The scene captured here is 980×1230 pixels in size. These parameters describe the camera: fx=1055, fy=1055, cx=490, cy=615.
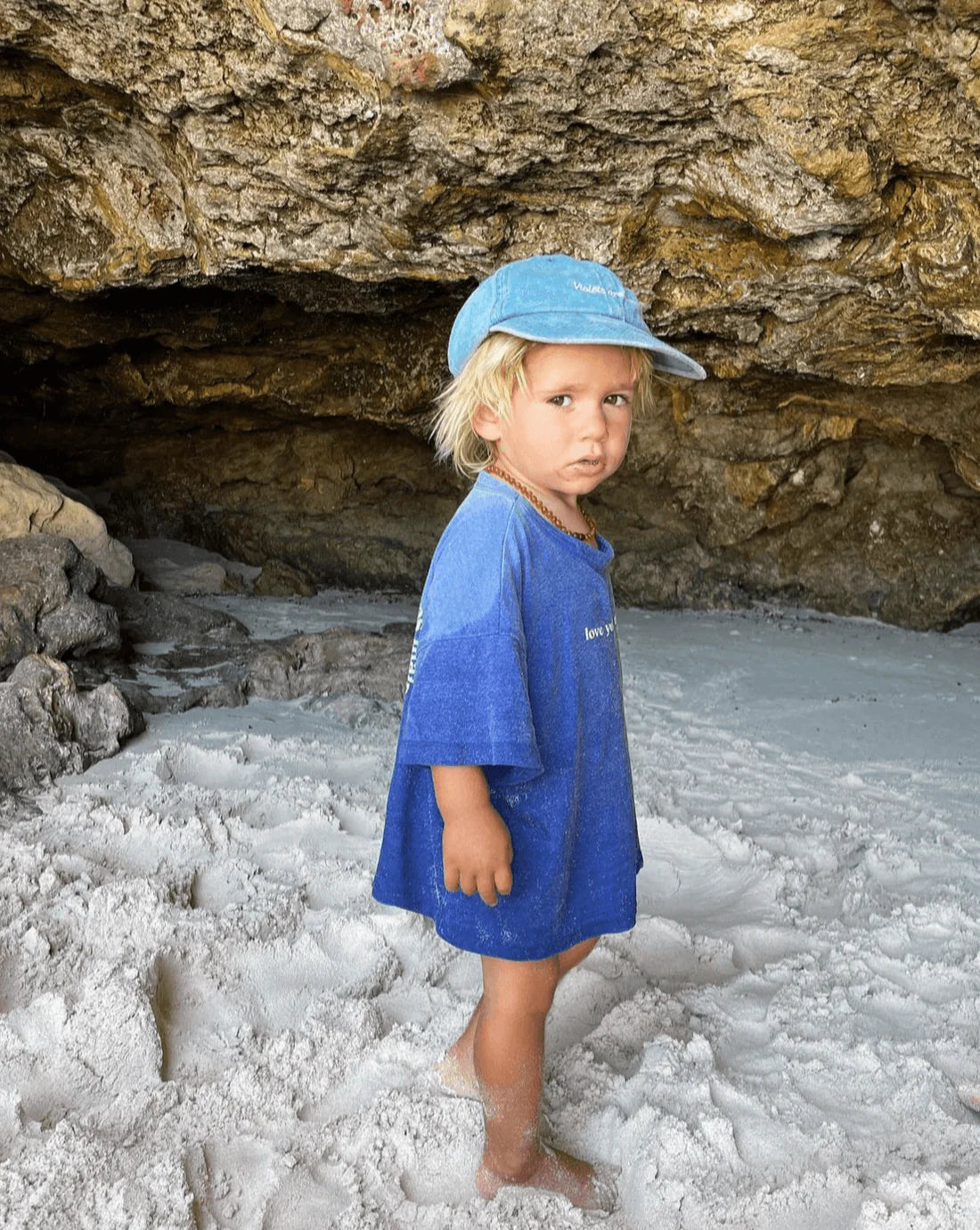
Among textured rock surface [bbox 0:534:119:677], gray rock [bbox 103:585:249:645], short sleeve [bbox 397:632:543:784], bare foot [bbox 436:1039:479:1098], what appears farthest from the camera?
gray rock [bbox 103:585:249:645]

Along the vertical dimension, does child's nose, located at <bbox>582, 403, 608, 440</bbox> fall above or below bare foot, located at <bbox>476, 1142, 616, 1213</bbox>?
above

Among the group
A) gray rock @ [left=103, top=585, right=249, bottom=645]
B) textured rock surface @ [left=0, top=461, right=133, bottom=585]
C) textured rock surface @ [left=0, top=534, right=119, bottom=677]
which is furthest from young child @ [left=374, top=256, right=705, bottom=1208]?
textured rock surface @ [left=0, top=461, right=133, bottom=585]

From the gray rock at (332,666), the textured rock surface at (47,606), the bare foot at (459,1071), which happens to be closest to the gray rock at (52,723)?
the textured rock surface at (47,606)

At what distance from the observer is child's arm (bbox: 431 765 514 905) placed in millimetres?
1329

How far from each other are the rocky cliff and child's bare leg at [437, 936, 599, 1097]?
7.03ft

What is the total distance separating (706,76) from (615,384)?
5.57ft

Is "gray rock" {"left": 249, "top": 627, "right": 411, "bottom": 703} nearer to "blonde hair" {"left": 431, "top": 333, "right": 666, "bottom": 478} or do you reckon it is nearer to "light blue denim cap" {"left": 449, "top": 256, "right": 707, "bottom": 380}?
"blonde hair" {"left": 431, "top": 333, "right": 666, "bottom": 478}

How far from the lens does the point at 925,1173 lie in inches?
54.6

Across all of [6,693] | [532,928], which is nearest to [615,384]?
[532,928]

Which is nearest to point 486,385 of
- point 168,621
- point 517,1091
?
point 517,1091

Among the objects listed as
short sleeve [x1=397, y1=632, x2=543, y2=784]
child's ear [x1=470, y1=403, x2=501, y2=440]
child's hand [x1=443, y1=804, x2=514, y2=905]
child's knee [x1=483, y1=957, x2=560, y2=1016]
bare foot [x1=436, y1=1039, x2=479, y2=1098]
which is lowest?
bare foot [x1=436, y1=1039, x2=479, y2=1098]

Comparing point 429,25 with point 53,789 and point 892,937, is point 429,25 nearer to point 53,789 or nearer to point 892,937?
point 53,789

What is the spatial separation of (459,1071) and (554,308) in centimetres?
114

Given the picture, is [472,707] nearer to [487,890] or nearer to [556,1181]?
[487,890]
